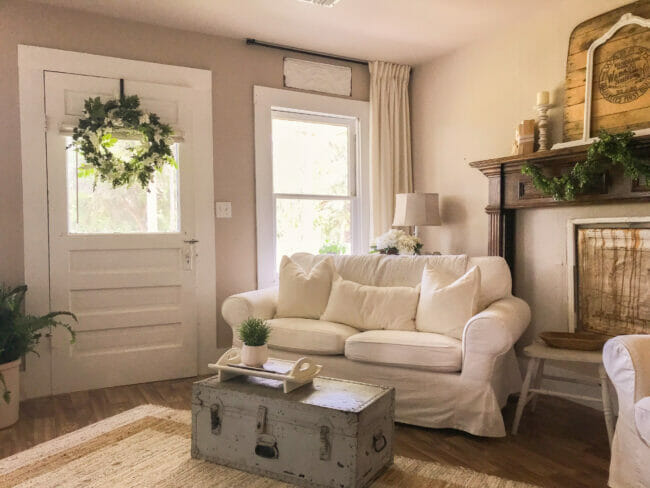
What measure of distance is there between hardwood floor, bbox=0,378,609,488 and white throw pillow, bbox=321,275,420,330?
23.7 inches

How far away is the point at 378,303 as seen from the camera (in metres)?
3.06

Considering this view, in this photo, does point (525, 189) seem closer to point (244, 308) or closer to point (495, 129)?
point (495, 129)

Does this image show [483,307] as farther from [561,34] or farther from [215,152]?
[215,152]

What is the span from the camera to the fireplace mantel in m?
2.71

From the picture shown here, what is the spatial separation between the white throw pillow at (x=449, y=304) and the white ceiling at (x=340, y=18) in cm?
172

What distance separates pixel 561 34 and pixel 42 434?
375 centimetres

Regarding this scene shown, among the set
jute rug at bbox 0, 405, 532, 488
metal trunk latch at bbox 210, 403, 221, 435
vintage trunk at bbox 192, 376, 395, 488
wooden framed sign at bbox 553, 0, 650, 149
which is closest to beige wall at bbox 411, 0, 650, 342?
wooden framed sign at bbox 553, 0, 650, 149

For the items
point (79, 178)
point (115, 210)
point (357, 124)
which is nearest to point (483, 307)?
point (357, 124)

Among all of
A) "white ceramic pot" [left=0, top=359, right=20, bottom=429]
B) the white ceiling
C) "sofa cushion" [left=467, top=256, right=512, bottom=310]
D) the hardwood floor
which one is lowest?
the hardwood floor

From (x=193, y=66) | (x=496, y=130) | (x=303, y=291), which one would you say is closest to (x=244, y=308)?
(x=303, y=291)

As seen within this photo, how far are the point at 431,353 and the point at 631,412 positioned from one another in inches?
36.9

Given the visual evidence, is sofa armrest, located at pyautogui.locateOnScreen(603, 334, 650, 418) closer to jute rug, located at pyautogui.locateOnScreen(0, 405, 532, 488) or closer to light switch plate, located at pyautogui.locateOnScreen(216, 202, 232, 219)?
jute rug, located at pyautogui.locateOnScreen(0, 405, 532, 488)

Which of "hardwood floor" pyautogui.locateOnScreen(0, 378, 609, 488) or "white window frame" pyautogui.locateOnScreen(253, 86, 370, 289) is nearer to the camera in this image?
"hardwood floor" pyautogui.locateOnScreen(0, 378, 609, 488)

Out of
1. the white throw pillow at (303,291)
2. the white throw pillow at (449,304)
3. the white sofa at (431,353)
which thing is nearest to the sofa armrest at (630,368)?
the white sofa at (431,353)
